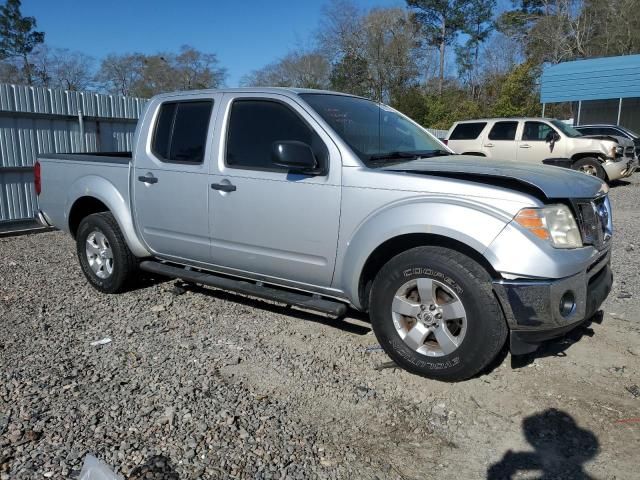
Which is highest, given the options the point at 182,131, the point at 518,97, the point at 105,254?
the point at 518,97

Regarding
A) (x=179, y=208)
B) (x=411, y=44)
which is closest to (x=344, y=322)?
(x=179, y=208)

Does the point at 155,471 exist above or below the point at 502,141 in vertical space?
below

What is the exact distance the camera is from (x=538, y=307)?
301 centimetres

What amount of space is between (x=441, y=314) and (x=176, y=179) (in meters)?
2.53

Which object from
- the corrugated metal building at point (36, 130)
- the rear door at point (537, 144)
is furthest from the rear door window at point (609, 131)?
the corrugated metal building at point (36, 130)

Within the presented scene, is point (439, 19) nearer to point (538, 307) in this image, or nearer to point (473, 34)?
point (473, 34)

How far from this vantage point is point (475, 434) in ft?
9.63

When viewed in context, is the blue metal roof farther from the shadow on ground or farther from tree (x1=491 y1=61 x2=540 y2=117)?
the shadow on ground

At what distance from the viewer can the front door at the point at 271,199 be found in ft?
12.3

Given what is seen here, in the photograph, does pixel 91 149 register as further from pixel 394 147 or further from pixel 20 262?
pixel 394 147

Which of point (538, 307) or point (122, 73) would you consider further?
point (122, 73)

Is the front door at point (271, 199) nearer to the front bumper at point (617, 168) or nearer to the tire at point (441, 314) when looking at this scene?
the tire at point (441, 314)

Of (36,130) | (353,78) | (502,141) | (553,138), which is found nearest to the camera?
(36,130)

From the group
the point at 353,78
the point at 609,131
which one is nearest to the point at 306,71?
the point at 353,78
